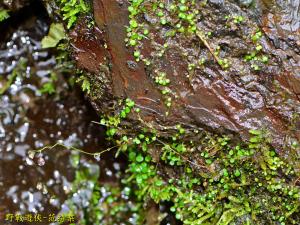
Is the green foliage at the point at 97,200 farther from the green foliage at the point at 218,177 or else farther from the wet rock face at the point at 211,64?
the wet rock face at the point at 211,64

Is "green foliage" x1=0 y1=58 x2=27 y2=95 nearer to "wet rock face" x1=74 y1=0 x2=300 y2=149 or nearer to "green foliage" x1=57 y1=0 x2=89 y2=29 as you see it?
"green foliage" x1=57 y1=0 x2=89 y2=29

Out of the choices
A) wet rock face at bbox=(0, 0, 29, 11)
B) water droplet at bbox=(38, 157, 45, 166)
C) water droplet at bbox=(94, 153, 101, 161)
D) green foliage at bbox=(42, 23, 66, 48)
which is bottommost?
water droplet at bbox=(94, 153, 101, 161)

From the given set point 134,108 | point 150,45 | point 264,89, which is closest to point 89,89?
point 134,108

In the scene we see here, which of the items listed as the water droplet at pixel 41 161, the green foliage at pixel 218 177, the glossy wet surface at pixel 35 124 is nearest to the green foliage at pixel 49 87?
the glossy wet surface at pixel 35 124

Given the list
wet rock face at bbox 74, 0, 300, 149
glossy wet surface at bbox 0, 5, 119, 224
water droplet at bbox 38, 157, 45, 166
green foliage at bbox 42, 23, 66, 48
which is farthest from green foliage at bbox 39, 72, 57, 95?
wet rock face at bbox 74, 0, 300, 149

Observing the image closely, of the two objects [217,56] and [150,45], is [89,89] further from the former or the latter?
[217,56]

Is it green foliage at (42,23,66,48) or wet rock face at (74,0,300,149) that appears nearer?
wet rock face at (74,0,300,149)
